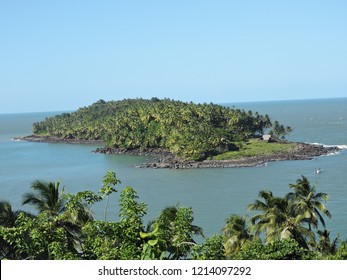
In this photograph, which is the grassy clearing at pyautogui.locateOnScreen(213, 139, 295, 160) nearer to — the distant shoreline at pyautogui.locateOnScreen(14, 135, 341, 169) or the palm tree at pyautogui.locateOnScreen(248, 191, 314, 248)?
the distant shoreline at pyautogui.locateOnScreen(14, 135, 341, 169)

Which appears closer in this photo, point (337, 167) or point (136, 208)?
point (136, 208)

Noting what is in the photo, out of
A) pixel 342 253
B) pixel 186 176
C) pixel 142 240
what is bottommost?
pixel 186 176

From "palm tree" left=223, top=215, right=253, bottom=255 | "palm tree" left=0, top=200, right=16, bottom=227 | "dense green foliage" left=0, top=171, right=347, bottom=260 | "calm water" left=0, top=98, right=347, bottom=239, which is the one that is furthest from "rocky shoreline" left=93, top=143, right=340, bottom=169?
"dense green foliage" left=0, top=171, right=347, bottom=260

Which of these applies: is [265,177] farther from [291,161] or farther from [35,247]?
[35,247]

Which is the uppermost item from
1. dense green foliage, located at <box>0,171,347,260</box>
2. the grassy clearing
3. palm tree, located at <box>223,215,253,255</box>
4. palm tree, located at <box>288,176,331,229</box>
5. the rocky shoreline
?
dense green foliage, located at <box>0,171,347,260</box>

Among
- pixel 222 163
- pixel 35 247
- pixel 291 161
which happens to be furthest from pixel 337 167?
pixel 35 247

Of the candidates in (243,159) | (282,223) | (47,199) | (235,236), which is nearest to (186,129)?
(243,159)
